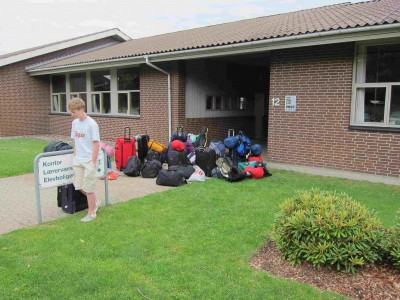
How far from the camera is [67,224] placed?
5.37 m

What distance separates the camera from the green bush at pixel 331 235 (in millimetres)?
3650

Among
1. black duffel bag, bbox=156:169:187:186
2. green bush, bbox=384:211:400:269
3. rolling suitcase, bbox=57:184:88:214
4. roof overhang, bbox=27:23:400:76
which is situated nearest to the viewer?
green bush, bbox=384:211:400:269

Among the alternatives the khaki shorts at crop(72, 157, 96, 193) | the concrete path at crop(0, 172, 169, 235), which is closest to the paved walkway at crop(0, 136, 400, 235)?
the concrete path at crop(0, 172, 169, 235)

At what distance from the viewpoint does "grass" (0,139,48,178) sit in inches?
376

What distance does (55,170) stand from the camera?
5496 millimetres

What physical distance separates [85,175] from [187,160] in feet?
13.4

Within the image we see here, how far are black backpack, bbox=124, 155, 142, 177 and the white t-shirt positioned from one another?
3.56m

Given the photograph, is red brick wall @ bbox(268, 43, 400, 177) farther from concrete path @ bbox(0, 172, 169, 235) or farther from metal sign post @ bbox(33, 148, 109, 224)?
metal sign post @ bbox(33, 148, 109, 224)

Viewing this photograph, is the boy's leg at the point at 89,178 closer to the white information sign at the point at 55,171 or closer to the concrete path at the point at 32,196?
the white information sign at the point at 55,171

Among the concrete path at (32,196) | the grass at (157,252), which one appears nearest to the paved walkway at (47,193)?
the concrete path at (32,196)

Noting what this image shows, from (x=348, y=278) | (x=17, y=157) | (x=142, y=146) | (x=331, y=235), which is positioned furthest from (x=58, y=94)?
(x=348, y=278)

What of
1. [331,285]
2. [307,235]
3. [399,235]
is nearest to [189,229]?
[307,235]

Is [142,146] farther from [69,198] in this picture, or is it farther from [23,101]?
[23,101]

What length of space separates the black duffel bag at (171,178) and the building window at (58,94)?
12.4 meters
